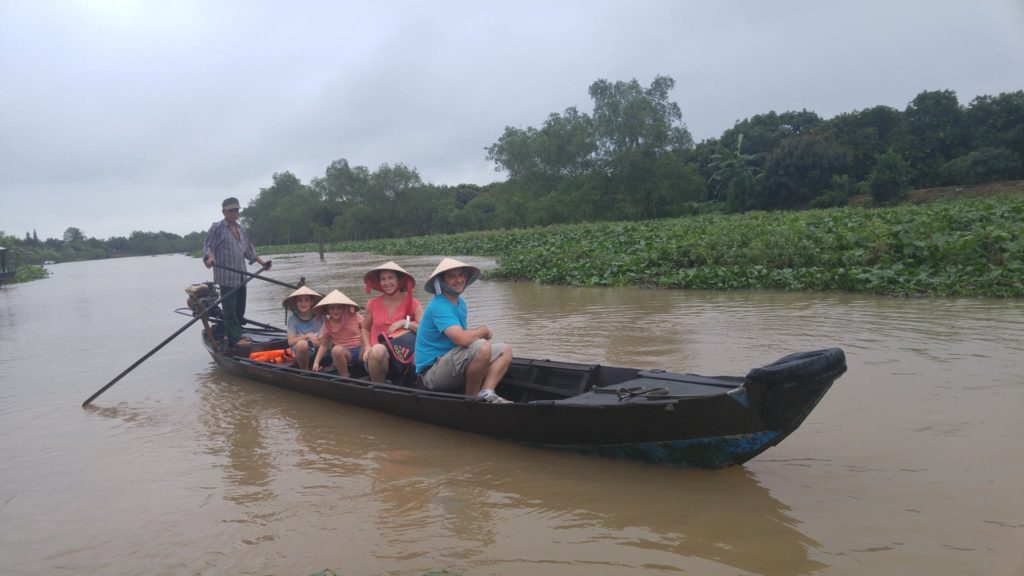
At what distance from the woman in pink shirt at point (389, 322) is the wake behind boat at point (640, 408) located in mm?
246

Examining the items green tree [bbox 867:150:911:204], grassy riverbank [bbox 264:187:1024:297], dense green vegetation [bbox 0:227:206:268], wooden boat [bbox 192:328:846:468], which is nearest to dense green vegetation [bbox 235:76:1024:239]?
green tree [bbox 867:150:911:204]

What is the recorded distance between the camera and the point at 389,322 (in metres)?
5.34

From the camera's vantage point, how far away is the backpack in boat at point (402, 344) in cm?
521

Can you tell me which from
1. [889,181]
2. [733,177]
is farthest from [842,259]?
[733,177]

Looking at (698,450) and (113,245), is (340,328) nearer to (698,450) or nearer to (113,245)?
(698,450)

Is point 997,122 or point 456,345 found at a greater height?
point 997,122

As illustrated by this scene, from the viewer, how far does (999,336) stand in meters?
6.18

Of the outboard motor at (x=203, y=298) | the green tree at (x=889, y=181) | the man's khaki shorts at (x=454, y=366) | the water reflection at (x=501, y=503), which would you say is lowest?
the water reflection at (x=501, y=503)

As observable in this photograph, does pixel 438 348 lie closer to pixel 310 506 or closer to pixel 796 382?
pixel 310 506

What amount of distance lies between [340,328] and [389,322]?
945mm

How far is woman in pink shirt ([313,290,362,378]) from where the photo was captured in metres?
5.89

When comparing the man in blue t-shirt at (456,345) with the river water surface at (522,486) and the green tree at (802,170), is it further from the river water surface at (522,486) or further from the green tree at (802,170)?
the green tree at (802,170)

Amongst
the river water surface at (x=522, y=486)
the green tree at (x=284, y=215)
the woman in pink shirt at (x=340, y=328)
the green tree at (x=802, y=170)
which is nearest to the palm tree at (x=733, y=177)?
the green tree at (x=802, y=170)

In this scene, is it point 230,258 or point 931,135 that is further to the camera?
point 931,135
